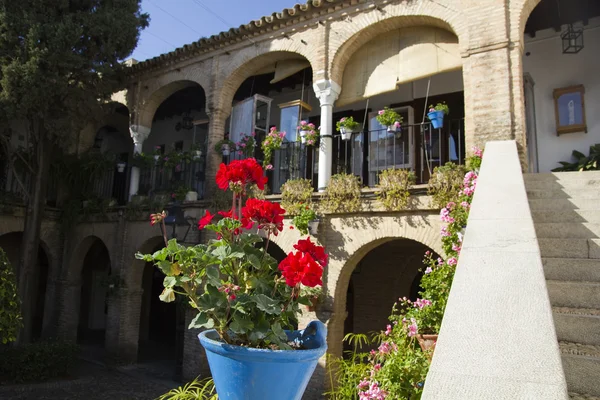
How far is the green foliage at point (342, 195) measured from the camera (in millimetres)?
7926

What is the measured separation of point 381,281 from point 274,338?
9594mm

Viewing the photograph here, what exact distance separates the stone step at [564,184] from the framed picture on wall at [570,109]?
13.4ft

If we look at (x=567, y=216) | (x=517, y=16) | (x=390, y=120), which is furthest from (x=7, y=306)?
(x=517, y=16)

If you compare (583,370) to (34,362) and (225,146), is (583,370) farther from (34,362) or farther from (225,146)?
(34,362)

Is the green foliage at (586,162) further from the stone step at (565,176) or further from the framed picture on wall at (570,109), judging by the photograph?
the stone step at (565,176)

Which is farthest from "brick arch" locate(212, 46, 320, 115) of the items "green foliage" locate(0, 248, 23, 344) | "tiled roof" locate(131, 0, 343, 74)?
"green foliage" locate(0, 248, 23, 344)

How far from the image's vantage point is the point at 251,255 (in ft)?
7.39

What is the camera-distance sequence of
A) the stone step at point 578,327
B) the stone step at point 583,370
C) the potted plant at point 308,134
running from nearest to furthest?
1. the stone step at point 583,370
2. the stone step at point 578,327
3. the potted plant at point 308,134

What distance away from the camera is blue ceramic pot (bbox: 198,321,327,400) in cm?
191

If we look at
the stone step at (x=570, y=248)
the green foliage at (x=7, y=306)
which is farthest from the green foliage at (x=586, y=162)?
the green foliage at (x=7, y=306)

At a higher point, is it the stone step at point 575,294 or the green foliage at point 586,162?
the green foliage at point 586,162

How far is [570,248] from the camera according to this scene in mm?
3791

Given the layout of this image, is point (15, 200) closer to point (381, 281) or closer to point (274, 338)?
point (381, 281)

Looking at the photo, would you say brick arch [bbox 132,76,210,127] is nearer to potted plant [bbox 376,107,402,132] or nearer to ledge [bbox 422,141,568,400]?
potted plant [bbox 376,107,402,132]
